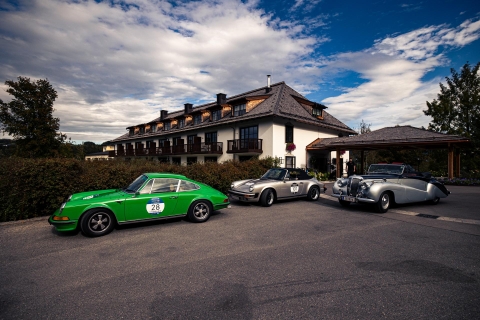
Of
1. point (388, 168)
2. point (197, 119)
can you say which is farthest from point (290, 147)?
point (197, 119)

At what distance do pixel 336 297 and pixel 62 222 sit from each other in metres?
5.62

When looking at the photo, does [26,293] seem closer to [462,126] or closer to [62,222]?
[62,222]

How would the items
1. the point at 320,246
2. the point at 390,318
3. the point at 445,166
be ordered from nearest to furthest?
the point at 390,318 → the point at 320,246 → the point at 445,166

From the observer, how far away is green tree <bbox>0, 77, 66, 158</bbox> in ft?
76.0

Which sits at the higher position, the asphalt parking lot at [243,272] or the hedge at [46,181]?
the hedge at [46,181]

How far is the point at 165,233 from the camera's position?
5.71m

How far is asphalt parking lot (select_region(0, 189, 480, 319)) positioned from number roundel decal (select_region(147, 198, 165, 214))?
49cm

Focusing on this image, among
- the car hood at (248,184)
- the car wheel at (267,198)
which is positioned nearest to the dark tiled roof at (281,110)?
the car hood at (248,184)

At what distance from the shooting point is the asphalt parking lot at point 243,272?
2.73 metres

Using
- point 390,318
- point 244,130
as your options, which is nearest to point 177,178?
point 390,318

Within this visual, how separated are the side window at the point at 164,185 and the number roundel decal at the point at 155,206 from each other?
0.27 m

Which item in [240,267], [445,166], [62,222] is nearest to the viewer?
[240,267]

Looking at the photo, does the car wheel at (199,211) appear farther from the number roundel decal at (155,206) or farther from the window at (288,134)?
the window at (288,134)

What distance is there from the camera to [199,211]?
676cm
